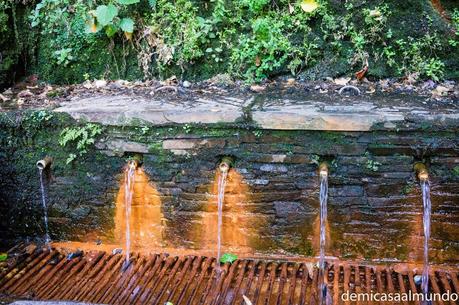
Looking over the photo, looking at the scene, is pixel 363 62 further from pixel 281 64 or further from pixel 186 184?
pixel 186 184

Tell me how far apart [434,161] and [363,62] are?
1.31m

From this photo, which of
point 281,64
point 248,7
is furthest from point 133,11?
point 281,64

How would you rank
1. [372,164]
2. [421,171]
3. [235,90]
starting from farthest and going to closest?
[235,90]
[372,164]
[421,171]

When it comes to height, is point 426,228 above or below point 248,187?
below

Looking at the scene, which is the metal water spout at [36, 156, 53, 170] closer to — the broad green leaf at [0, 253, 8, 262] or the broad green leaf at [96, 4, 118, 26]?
the broad green leaf at [0, 253, 8, 262]

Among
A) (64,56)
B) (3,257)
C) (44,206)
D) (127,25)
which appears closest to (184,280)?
(44,206)

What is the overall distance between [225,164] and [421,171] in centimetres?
148

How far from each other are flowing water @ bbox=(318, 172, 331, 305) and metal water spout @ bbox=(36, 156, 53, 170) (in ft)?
7.72

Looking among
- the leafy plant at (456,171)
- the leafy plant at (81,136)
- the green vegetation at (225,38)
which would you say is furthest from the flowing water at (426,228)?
the leafy plant at (81,136)

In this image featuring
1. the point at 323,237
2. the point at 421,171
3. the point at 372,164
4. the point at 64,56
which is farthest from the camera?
the point at 64,56

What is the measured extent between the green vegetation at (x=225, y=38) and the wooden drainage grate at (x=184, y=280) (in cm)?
181

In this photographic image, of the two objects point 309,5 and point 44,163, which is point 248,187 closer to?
point 44,163

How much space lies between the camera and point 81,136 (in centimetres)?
383

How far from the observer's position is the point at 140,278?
363cm
